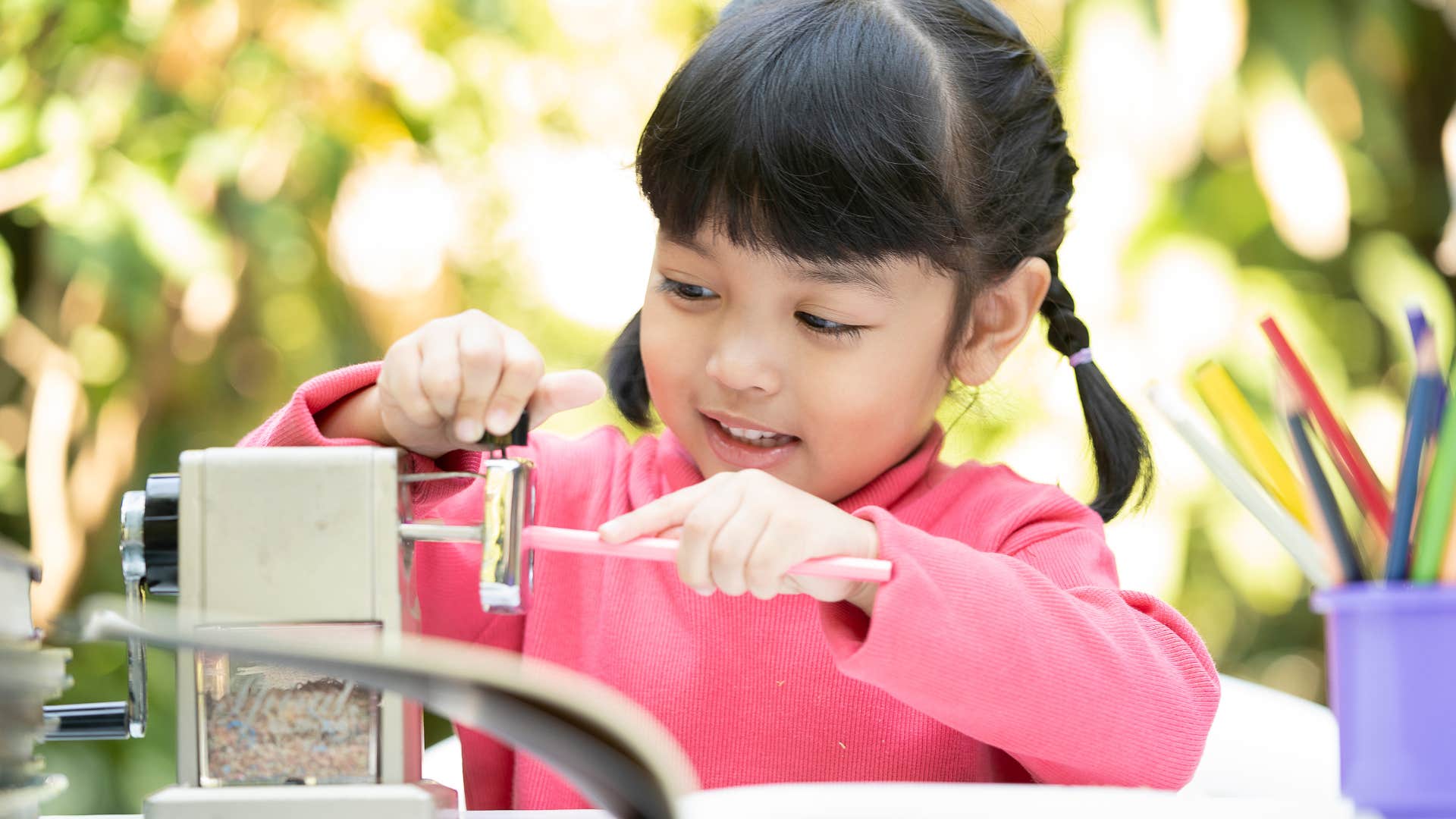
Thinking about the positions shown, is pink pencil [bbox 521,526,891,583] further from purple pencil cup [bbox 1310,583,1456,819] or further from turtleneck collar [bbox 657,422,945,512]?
turtleneck collar [bbox 657,422,945,512]

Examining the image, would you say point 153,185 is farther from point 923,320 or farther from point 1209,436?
point 1209,436

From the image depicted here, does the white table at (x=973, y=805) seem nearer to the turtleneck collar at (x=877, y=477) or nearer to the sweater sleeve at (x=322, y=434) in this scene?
the sweater sleeve at (x=322, y=434)

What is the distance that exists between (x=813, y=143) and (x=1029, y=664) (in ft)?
1.09

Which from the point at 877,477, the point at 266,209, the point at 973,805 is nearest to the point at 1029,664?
the point at 973,805

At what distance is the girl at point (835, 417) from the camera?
688 mm

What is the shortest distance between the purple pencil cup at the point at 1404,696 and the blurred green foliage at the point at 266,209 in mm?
1191

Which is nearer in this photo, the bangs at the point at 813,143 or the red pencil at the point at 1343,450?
the red pencil at the point at 1343,450

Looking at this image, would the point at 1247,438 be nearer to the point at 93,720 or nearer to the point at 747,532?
the point at 747,532

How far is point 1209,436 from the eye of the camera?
45 cm

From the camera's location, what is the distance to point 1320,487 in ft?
1.42

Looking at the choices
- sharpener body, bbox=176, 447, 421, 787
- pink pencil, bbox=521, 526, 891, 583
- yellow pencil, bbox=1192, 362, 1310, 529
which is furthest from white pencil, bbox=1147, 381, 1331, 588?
sharpener body, bbox=176, 447, 421, 787

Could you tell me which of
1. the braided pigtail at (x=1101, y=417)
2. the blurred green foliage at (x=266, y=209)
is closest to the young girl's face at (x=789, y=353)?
the braided pigtail at (x=1101, y=417)

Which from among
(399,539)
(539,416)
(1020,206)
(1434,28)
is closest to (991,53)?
(1020,206)

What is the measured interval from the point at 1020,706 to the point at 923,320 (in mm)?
298
